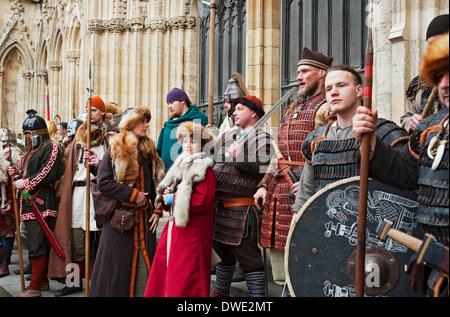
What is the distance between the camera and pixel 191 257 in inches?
141

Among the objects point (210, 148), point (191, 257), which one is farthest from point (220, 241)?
point (210, 148)

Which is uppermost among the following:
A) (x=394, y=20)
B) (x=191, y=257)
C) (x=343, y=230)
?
(x=394, y=20)

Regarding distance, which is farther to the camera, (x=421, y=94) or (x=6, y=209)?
(x=6, y=209)

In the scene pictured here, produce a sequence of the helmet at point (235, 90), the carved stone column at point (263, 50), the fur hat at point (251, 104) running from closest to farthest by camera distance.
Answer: the fur hat at point (251, 104), the helmet at point (235, 90), the carved stone column at point (263, 50)

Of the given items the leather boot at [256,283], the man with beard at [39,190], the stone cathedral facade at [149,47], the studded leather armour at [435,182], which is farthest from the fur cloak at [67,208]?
the studded leather armour at [435,182]

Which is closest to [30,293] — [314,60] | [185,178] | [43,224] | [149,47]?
[43,224]

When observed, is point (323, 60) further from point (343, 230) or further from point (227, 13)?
point (227, 13)

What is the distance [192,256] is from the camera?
357 cm

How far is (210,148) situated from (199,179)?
460 millimetres

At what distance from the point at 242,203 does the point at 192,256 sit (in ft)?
2.23

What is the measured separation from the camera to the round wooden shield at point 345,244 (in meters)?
2.47

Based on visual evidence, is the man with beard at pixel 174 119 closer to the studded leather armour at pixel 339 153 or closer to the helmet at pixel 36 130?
the helmet at pixel 36 130

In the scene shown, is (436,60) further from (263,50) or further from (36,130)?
(263,50)

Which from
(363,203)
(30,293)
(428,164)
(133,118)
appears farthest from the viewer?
(30,293)
